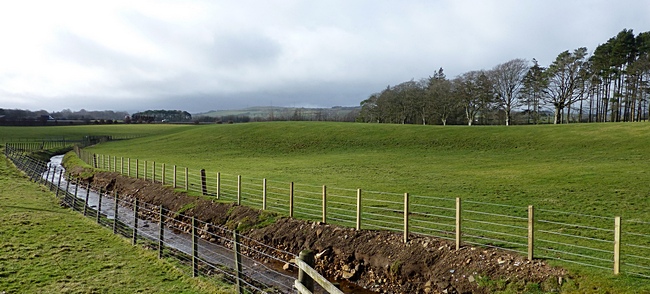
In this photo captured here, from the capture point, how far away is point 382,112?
10050 cm

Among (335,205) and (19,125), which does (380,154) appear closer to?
(335,205)

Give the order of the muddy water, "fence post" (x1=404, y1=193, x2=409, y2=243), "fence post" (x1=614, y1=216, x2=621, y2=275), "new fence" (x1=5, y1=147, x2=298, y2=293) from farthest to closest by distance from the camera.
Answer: "fence post" (x1=404, y1=193, x2=409, y2=243) → the muddy water → "new fence" (x1=5, y1=147, x2=298, y2=293) → "fence post" (x1=614, y1=216, x2=621, y2=275)

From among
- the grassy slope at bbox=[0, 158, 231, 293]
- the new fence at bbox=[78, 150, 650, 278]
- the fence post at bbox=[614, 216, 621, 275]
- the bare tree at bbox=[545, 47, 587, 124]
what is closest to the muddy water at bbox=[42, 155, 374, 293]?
the grassy slope at bbox=[0, 158, 231, 293]

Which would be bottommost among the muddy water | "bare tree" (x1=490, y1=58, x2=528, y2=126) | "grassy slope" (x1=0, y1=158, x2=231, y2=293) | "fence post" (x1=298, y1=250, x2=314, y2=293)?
the muddy water

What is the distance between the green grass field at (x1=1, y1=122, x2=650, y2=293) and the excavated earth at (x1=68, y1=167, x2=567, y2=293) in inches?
44.3

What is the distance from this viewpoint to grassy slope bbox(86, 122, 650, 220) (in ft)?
63.9

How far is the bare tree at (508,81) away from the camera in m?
77.6

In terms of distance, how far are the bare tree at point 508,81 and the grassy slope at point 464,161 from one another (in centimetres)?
2924

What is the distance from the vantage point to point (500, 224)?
41.2 ft

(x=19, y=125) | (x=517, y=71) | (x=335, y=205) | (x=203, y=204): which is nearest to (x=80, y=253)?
(x=203, y=204)

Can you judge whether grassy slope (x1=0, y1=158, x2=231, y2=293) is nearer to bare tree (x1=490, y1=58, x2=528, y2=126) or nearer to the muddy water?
the muddy water

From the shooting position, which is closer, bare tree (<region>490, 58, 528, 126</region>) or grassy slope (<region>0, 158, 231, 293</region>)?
grassy slope (<region>0, 158, 231, 293</region>)

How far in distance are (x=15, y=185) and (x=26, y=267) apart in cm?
1936

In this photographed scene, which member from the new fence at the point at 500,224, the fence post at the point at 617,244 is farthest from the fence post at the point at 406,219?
the fence post at the point at 617,244
